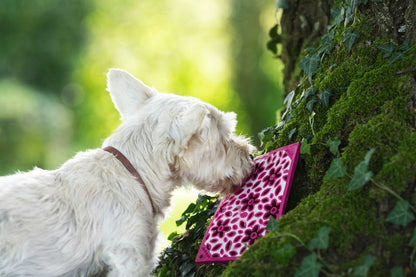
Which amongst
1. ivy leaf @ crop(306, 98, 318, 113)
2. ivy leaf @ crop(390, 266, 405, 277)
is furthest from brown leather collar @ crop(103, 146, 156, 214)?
ivy leaf @ crop(390, 266, 405, 277)

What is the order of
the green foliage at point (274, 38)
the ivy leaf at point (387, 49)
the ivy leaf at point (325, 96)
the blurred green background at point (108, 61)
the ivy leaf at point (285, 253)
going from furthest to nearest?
the blurred green background at point (108, 61), the green foliage at point (274, 38), the ivy leaf at point (325, 96), the ivy leaf at point (387, 49), the ivy leaf at point (285, 253)

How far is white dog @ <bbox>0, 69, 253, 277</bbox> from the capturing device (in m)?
3.77

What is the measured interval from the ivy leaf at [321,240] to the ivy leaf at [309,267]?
59mm

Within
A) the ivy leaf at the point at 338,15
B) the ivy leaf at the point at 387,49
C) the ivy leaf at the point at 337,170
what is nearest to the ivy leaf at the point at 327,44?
the ivy leaf at the point at 338,15

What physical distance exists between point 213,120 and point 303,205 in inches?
38.0

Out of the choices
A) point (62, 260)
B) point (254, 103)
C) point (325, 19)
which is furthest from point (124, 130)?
point (254, 103)

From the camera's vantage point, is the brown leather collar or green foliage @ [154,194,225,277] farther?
green foliage @ [154,194,225,277]

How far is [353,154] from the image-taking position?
351cm

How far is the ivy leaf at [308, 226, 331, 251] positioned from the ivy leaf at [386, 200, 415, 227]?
12.9 inches

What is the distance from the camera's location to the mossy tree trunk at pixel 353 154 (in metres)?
3.12

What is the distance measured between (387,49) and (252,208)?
4.57ft

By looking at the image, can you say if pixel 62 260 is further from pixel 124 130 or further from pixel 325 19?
pixel 325 19

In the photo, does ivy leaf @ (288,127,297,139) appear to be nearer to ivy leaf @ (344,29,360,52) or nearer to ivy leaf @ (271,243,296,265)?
ivy leaf @ (344,29,360,52)

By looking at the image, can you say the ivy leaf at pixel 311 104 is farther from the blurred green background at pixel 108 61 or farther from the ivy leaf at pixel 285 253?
the blurred green background at pixel 108 61
